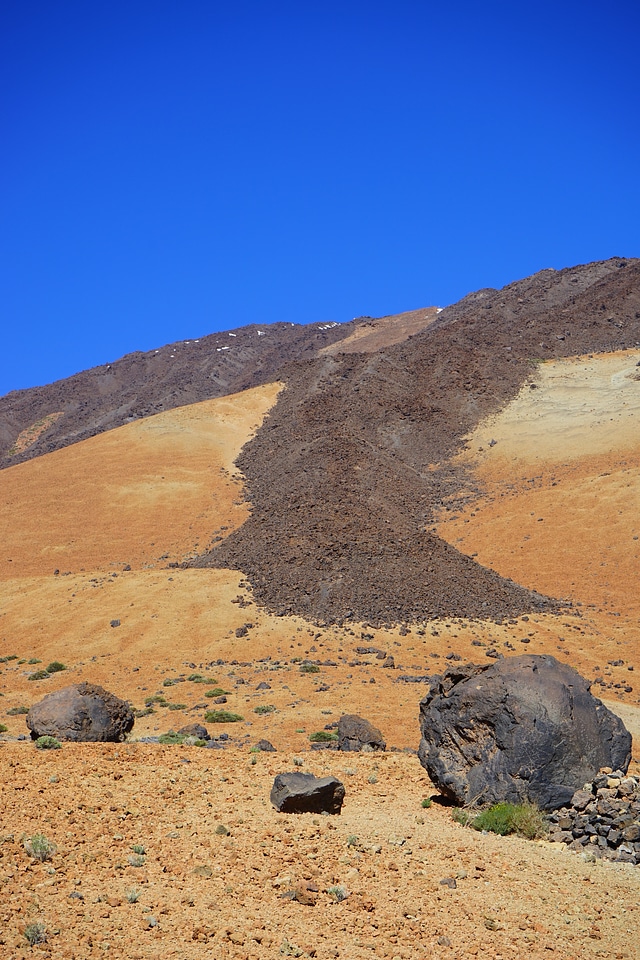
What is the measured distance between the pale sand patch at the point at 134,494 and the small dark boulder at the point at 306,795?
31511 millimetres

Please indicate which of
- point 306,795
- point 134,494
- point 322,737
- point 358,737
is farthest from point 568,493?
point 306,795

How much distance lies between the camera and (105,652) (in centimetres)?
2875

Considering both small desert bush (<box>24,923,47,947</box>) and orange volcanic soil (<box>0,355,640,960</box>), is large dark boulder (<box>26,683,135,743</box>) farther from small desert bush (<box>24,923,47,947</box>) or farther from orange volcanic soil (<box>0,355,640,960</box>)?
small desert bush (<box>24,923,47,947</box>)

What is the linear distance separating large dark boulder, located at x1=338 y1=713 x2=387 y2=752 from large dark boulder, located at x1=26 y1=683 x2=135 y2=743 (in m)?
4.35

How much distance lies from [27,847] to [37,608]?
27199mm

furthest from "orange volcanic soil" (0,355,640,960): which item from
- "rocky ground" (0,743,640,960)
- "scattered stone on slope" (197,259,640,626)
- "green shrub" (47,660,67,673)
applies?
"scattered stone on slope" (197,259,640,626)

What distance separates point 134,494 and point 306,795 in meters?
44.0

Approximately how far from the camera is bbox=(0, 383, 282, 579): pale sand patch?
44562 millimetres

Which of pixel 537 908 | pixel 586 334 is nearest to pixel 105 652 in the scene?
pixel 537 908

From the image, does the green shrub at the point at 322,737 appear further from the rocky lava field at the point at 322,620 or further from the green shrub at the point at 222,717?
the green shrub at the point at 222,717

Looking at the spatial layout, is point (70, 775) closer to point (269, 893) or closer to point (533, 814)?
point (269, 893)

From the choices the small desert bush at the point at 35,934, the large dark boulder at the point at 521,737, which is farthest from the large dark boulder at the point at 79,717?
the small desert bush at the point at 35,934

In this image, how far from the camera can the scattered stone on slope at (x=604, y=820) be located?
1038 centimetres

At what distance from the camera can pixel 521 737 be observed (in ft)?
37.1
